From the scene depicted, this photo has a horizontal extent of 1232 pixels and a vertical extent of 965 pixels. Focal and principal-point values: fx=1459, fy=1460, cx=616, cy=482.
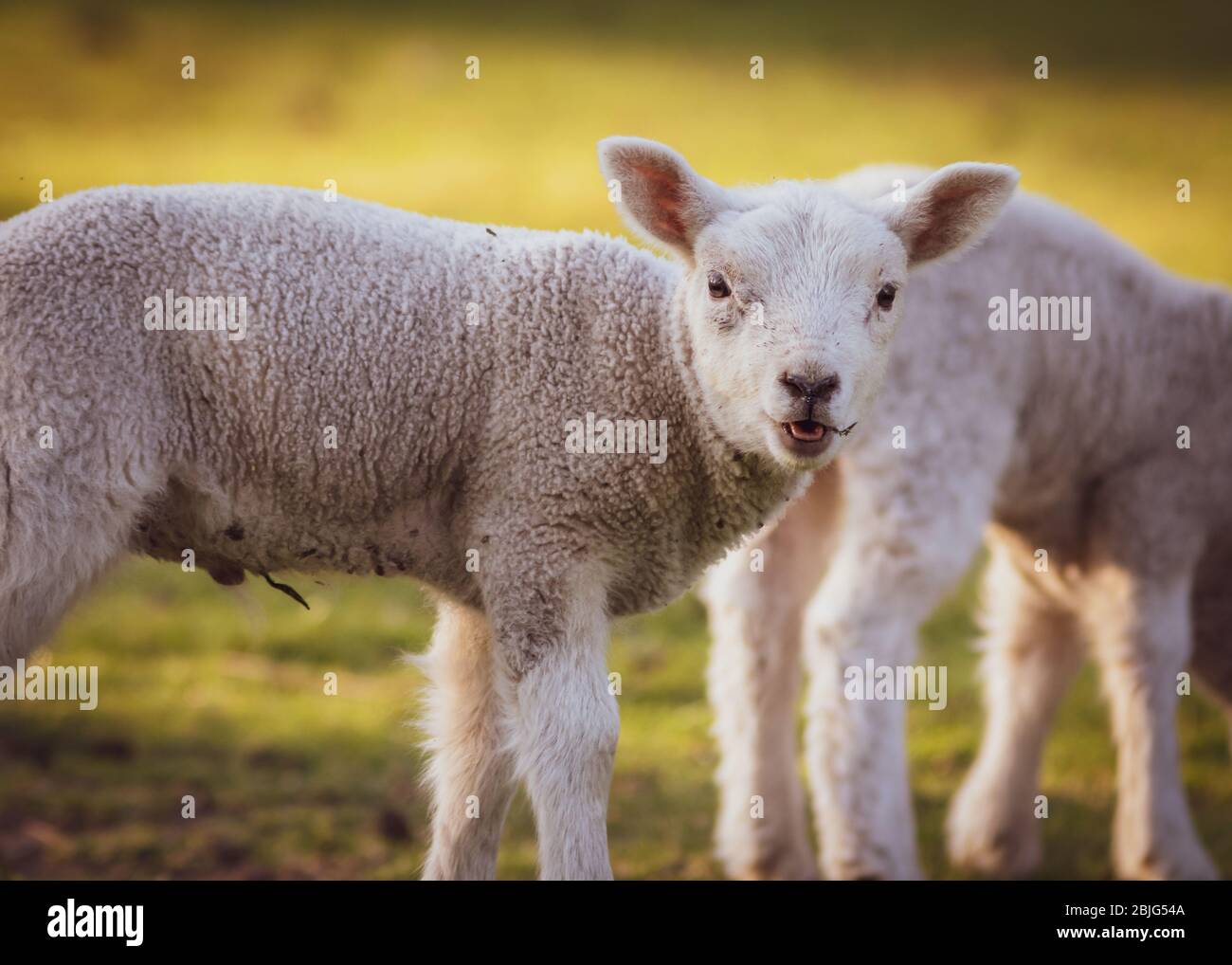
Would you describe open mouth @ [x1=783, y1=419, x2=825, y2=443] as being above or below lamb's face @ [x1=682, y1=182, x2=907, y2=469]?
below

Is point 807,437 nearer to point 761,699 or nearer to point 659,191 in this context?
point 659,191

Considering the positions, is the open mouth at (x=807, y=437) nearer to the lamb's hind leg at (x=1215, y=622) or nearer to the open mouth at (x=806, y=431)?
the open mouth at (x=806, y=431)

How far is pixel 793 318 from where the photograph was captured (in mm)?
3898

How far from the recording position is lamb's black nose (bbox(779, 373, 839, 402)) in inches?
149

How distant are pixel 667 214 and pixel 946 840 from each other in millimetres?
4288

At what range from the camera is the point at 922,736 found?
8781 millimetres

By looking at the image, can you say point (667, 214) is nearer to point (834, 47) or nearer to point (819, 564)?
point (819, 564)

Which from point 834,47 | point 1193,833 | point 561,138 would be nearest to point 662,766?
point 1193,833

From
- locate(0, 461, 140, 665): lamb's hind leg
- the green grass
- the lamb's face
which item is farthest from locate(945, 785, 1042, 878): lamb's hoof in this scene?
locate(0, 461, 140, 665): lamb's hind leg

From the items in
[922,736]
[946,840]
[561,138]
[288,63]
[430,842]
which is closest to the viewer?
[430,842]

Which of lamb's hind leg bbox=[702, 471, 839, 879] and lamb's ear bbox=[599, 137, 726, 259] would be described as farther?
lamb's hind leg bbox=[702, 471, 839, 879]

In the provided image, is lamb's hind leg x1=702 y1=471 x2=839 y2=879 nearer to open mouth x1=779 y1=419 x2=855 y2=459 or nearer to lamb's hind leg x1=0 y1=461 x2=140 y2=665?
open mouth x1=779 y1=419 x2=855 y2=459

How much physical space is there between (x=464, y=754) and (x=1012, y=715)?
148 inches

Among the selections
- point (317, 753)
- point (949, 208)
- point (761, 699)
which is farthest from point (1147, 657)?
point (317, 753)
